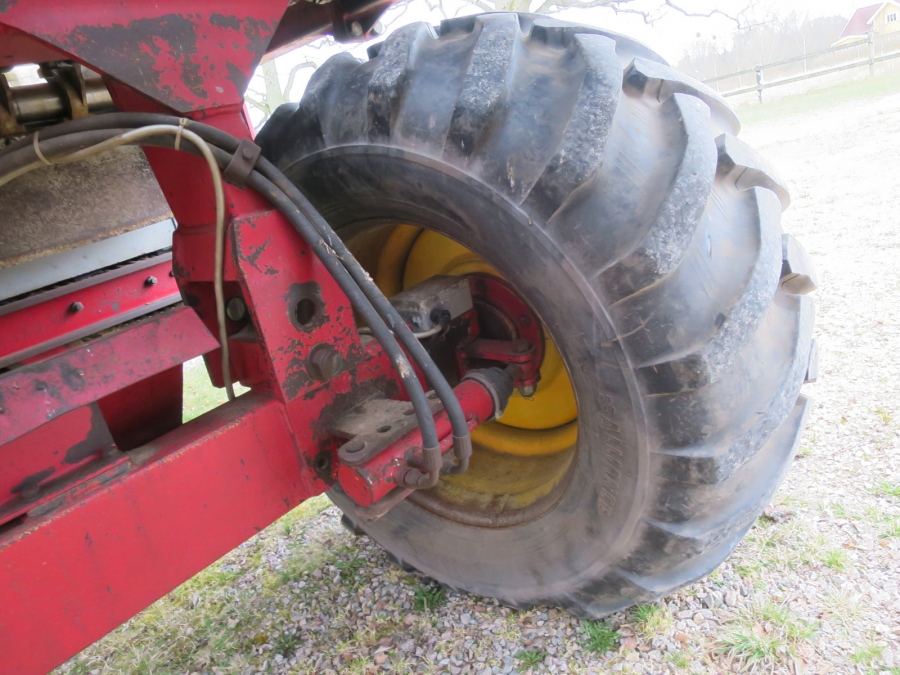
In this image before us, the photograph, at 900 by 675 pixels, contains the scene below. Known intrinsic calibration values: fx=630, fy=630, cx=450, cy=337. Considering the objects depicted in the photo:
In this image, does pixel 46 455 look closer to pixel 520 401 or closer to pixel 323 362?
pixel 323 362

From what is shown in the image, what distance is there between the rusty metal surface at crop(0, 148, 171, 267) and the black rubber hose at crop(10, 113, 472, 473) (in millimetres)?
981

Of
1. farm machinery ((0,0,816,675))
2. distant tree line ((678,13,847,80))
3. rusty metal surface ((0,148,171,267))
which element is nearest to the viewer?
farm machinery ((0,0,816,675))

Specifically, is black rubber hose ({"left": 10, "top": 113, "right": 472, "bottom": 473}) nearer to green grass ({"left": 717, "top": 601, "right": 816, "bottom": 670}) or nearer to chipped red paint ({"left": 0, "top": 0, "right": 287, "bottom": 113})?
chipped red paint ({"left": 0, "top": 0, "right": 287, "bottom": 113})

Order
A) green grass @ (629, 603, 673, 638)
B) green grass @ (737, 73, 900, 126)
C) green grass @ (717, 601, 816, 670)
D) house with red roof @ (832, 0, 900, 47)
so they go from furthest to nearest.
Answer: house with red roof @ (832, 0, 900, 47)
green grass @ (737, 73, 900, 126)
green grass @ (629, 603, 673, 638)
green grass @ (717, 601, 816, 670)

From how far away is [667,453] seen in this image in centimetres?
123

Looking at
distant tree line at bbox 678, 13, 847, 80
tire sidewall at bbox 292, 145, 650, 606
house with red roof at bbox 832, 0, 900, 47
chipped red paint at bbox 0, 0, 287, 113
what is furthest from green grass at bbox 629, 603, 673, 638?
house with red roof at bbox 832, 0, 900, 47

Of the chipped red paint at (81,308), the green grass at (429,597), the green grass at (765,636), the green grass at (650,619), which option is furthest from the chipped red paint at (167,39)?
the green grass at (765,636)

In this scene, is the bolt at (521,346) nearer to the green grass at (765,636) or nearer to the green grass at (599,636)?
the green grass at (599,636)

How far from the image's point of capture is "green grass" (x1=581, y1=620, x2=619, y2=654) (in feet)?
5.14

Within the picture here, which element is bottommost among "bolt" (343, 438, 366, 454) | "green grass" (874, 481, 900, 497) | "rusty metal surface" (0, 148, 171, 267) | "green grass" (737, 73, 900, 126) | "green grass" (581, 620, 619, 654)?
"green grass" (737, 73, 900, 126)

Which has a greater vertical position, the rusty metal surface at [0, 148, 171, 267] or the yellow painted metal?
the rusty metal surface at [0, 148, 171, 267]

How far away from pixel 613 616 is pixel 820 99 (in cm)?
1458

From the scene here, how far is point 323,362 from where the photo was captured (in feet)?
4.28

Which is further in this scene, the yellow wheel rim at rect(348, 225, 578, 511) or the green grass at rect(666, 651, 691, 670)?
the yellow wheel rim at rect(348, 225, 578, 511)
